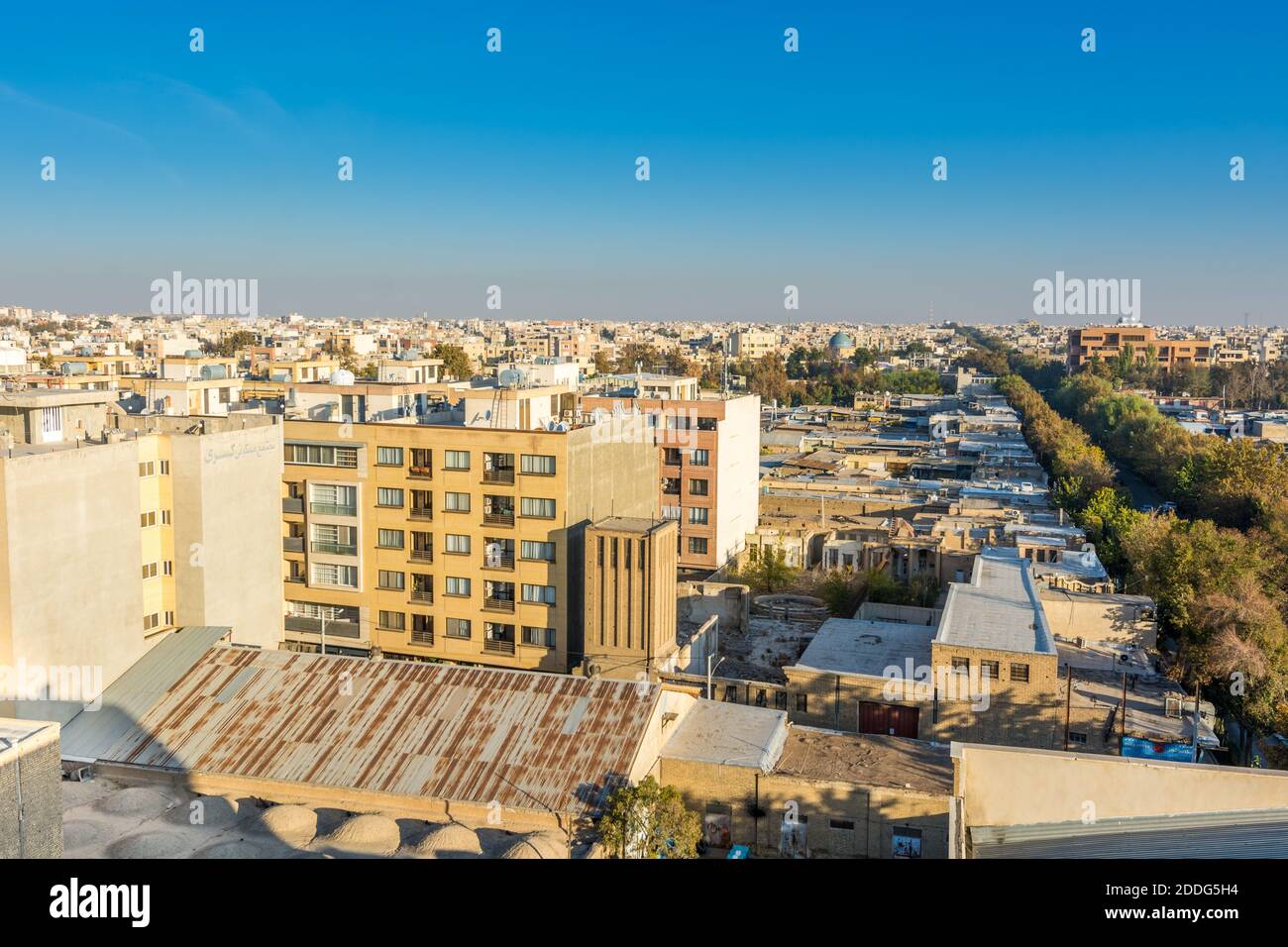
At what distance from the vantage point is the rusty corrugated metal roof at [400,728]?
16922 mm

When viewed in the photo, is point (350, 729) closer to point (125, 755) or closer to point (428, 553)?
point (125, 755)

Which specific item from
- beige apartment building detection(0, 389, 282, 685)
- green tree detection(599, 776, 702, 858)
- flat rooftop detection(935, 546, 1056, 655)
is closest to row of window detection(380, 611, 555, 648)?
beige apartment building detection(0, 389, 282, 685)

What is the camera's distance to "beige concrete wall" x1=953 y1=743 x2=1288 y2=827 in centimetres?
1455

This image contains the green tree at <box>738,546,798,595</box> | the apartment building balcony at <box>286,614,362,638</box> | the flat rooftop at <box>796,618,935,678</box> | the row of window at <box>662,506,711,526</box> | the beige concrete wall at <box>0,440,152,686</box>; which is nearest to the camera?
the beige concrete wall at <box>0,440,152,686</box>

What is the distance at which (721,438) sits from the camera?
3662 cm

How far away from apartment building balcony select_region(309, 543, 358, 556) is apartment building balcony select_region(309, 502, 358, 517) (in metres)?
0.73

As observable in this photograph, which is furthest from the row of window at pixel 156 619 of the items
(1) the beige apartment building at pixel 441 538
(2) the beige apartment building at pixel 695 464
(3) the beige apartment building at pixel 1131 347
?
(3) the beige apartment building at pixel 1131 347

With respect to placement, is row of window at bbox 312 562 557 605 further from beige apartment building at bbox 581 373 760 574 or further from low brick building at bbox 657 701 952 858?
beige apartment building at bbox 581 373 760 574

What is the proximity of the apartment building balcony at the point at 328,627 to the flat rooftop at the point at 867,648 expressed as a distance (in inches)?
428

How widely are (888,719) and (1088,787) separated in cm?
698

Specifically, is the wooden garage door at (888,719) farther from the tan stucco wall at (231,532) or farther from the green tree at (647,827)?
the tan stucco wall at (231,532)

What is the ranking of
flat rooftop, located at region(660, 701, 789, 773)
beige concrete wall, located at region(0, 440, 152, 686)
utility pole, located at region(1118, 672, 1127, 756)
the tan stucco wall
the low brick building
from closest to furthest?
beige concrete wall, located at region(0, 440, 152, 686) → the low brick building → flat rooftop, located at region(660, 701, 789, 773) → utility pole, located at region(1118, 672, 1127, 756) → the tan stucco wall
